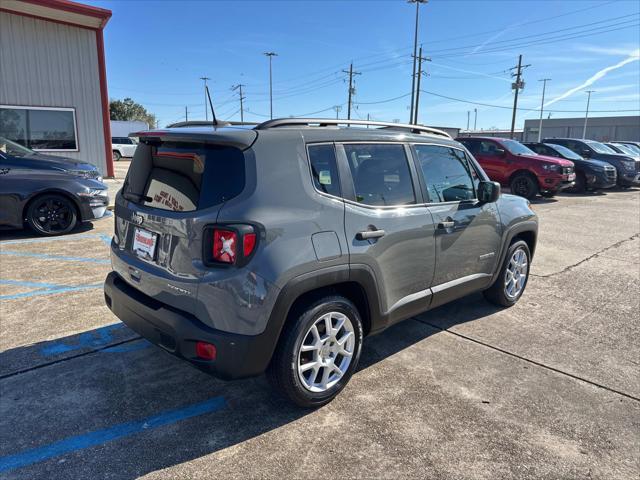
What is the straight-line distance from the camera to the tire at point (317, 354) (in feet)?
8.71

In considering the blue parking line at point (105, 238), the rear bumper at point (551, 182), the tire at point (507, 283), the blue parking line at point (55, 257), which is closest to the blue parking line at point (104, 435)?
the tire at point (507, 283)

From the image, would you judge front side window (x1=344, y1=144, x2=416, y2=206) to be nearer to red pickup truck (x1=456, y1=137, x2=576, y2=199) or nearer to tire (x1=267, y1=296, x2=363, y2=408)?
tire (x1=267, y1=296, x2=363, y2=408)

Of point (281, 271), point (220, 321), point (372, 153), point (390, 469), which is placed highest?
point (372, 153)

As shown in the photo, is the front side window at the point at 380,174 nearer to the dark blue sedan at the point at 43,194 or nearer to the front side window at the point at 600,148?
the dark blue sedan at the point at 43,194

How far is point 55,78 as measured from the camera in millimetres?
13508

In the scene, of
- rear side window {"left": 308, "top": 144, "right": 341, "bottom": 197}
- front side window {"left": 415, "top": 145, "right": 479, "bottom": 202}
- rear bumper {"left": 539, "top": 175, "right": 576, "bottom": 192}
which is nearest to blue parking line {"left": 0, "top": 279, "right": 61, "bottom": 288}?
rear side window {"left": 308, "top": 144, "right": 341, "bottom": 197}

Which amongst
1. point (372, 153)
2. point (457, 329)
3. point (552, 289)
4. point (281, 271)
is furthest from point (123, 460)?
point (552, 289)

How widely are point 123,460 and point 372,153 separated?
242 centimetres

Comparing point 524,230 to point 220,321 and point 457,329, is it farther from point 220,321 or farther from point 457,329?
point 220,321

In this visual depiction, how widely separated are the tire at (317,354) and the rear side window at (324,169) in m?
0.69

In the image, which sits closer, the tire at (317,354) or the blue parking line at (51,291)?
the tire at (317,354)

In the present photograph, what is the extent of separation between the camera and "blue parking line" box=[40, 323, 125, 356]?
3.59m

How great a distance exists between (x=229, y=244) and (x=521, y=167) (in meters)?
12.8

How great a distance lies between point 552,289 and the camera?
5.42 m
